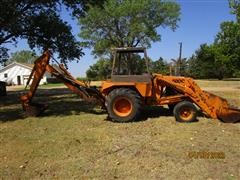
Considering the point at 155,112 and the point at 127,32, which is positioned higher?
the point at 127,32

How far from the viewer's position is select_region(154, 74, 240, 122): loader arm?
1232 centimetres

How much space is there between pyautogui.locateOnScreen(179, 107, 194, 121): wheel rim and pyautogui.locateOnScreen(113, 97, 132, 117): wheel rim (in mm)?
1569

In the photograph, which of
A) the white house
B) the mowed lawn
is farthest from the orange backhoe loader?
the white house

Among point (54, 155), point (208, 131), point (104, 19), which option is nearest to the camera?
point (54, 155)

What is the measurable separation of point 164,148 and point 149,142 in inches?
27.2

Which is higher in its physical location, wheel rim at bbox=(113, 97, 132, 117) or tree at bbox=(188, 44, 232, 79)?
tree at bbox=(188, 44, 232, 79)

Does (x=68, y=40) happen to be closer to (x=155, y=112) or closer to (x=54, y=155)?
(x=155, y=112)

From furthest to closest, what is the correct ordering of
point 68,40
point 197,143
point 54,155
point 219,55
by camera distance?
point 219,55 → point 68,40 → point 197,143 → point 54,155

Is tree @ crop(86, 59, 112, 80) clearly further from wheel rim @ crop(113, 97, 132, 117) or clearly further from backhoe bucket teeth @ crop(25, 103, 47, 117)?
wheel rim @ crop(113, 97, 132, 117)

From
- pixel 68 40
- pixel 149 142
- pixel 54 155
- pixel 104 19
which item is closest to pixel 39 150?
pixel 54 155

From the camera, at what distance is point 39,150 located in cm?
910
